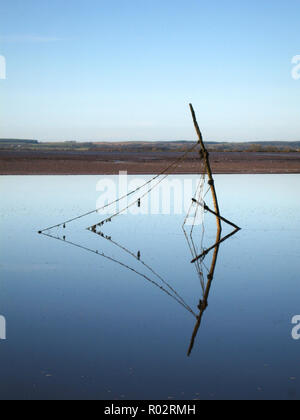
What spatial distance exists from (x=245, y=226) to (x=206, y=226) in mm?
1500

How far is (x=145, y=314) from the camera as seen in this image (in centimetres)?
1021

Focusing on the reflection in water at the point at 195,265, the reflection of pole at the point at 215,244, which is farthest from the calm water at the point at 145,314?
the reflection of pole at the point at 215,244

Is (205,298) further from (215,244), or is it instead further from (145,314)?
(215,244)

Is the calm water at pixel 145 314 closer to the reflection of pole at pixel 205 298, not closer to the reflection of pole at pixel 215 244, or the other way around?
the reflection of pole at pixel 205 298

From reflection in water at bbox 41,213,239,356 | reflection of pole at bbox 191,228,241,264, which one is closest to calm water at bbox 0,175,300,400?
Result: reflection in water at bbox 41,213,239,356

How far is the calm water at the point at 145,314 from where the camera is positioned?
734cm

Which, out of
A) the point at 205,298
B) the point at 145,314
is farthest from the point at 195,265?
the point at 145,314

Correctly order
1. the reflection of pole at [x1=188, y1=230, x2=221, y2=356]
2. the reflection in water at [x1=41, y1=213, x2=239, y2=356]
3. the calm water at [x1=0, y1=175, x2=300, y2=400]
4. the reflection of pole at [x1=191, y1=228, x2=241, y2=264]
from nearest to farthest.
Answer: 1. the calm water at [x1=0, y1=175, x2=300, y2=400]
2. the reflection of pole at [x1=188, y1=230, x2=221, y2=356]
3. the reflection in water at [x1=41, y1=213, x2=239, y2=356]
4. the reflection of pole at [x1=191, y1=228, x2=241, y2=264]

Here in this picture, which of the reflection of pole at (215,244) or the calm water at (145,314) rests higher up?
the reflection of pole at (215,244)

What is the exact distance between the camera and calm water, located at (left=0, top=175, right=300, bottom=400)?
7344 mm

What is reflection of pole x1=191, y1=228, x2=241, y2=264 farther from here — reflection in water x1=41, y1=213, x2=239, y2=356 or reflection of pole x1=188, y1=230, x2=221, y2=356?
reflection of pole x1=188, y1=230, x2=221, y2=356

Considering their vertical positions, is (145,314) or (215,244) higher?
(215,244)

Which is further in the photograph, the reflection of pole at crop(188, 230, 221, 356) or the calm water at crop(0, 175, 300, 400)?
the reflection of pole at crop(188, 230, 221, 356)

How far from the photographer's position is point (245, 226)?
810 inches
